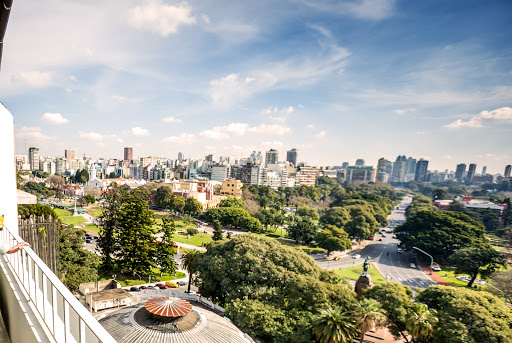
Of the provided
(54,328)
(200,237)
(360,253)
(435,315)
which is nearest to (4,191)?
(54,328)

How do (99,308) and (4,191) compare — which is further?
(99,308)

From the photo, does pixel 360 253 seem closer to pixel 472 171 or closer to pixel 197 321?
pixel 197 321

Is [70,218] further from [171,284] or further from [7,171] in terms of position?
[7,171]

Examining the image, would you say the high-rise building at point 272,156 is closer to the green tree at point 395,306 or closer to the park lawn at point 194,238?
the park lawn at point 194,238

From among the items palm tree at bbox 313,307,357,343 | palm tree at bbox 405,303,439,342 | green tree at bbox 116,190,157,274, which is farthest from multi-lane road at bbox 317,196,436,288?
green tree at bbox 116,190,157,274

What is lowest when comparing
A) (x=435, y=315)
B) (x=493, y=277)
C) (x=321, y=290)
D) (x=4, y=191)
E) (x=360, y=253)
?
(x=360, y=253)

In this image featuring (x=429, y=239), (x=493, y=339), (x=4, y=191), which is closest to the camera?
(x=4, y=191)

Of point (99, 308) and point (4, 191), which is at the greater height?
point (4, 191)

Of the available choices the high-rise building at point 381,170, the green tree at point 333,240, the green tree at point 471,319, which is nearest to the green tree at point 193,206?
the green tree at point 333,240
